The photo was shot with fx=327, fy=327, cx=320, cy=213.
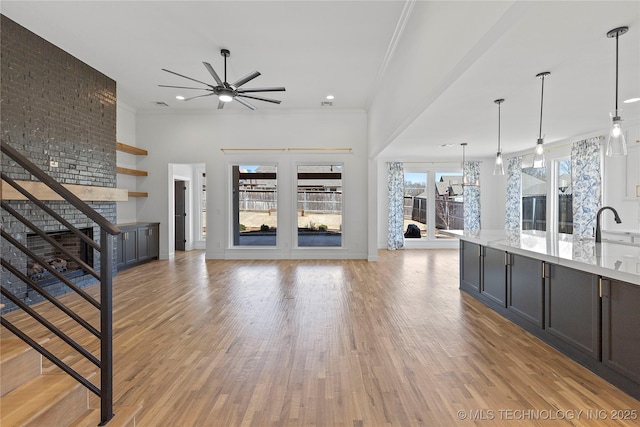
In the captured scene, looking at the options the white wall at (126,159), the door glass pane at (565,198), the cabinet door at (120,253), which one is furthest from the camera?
the white wall at (126,159)

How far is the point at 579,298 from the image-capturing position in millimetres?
2564

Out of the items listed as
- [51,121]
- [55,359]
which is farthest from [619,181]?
[51,121]

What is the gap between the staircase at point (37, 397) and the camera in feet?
4.88

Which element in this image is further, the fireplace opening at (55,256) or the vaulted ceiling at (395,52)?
the fireplace opening at (55,256)

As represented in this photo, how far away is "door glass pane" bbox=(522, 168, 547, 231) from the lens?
7418 mm

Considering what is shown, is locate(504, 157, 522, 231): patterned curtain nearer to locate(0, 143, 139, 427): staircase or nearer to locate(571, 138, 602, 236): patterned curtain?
locate(571, 138, 602, 236): patterned curtain

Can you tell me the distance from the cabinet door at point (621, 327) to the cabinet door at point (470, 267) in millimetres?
1928

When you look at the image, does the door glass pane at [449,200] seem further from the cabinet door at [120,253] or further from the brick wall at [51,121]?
the brick wall at [51,121]

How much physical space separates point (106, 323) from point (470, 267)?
426 centimetres

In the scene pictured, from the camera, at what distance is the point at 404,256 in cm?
799

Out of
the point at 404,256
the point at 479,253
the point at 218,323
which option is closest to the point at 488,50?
the point at 479,253

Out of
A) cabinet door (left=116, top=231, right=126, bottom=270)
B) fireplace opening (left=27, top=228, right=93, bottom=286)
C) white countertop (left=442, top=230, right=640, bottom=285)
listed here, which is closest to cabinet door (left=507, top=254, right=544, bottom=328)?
white countertop (left=442, top=230, right=640, bottom=285)

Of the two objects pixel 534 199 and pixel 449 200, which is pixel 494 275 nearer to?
pixel 534 199

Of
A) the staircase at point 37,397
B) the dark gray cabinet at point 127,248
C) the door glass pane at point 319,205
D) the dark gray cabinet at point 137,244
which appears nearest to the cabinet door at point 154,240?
the dark gray cabinet at point 137,244
